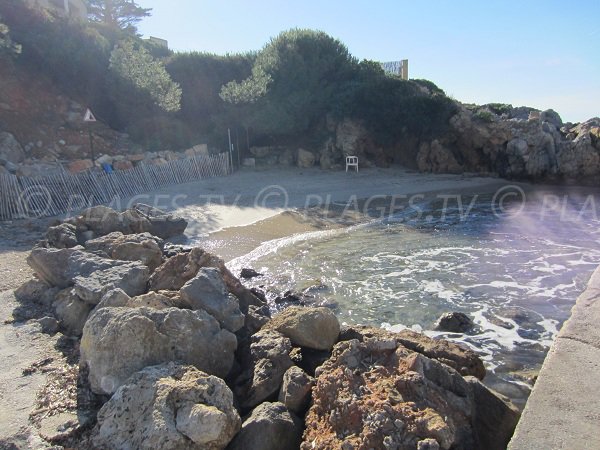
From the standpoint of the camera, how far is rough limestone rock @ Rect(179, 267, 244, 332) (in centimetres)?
507

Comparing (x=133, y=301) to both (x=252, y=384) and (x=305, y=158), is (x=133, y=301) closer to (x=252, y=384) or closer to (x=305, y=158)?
(x=252, y=384)

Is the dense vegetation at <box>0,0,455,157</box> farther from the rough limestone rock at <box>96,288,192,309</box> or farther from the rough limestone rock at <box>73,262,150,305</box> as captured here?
the rough limestone rock at <box>96,288,192,309</box>

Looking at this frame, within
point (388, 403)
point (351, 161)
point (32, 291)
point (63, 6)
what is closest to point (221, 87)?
point (351, 161)

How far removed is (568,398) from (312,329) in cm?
236

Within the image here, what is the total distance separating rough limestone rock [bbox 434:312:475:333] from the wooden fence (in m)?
11.1

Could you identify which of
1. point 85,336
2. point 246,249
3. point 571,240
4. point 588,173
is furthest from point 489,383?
point 588,173

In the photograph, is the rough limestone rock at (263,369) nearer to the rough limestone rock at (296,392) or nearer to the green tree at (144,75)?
the rough limestone rock at (296,392)

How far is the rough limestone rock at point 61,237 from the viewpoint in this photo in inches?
347

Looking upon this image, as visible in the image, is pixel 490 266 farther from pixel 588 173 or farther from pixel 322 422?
pixel 588 173

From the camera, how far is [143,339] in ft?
13.4

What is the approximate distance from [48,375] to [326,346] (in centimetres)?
270

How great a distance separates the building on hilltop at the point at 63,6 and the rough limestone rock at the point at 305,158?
44.1 ft

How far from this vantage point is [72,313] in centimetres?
568
